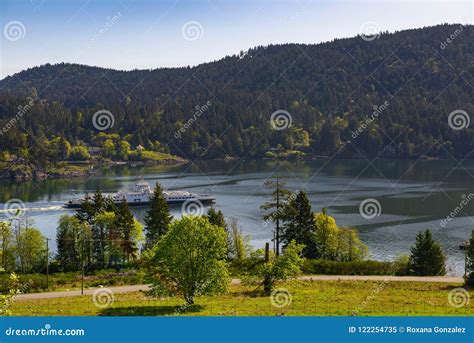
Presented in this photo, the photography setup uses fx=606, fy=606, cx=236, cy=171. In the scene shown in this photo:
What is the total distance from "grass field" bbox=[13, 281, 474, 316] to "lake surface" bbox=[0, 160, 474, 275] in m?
15.2

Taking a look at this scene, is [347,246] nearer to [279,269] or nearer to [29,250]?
[279,269]

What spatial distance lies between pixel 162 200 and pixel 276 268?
2261 cm

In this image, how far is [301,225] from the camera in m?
50.5

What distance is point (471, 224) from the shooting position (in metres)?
65.9

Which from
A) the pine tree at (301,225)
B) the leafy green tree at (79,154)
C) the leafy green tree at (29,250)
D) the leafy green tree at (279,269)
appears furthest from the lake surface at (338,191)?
the leafy green tree at (279,269)

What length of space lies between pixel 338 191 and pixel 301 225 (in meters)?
46.6

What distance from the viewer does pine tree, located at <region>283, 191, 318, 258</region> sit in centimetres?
4988

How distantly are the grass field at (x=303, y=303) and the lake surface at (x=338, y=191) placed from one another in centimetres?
1519

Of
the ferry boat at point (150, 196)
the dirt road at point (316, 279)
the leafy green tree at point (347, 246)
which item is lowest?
the dirt road at point (316, 279)

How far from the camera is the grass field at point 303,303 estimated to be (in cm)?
2642

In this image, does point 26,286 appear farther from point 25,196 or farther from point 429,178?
point 429,178

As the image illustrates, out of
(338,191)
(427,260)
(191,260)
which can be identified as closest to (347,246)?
(427,260)

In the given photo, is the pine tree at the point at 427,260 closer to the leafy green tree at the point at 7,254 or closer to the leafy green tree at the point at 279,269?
the leafy green tree at the point at 279,269

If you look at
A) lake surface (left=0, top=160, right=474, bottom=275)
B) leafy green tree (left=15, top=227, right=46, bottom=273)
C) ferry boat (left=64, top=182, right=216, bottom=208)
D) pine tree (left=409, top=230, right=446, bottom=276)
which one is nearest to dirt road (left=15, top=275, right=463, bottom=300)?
pine tree (left=409, top=230, right=446, bottom=276)
